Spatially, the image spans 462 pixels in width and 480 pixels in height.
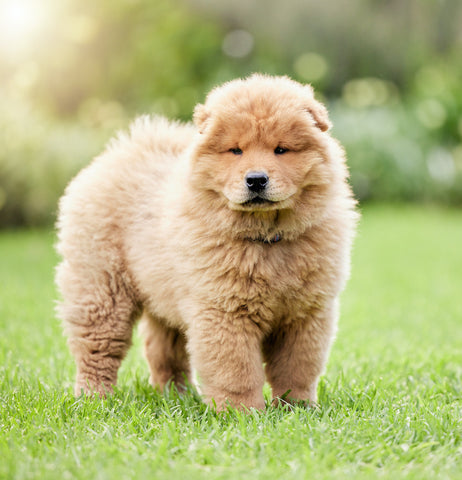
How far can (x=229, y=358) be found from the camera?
303 cm

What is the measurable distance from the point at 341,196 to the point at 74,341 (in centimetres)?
161

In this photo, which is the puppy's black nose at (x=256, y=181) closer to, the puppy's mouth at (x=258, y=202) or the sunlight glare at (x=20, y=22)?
the puppy's mouth at (x=258, y=202)

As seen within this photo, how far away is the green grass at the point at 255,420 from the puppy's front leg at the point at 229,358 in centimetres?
10

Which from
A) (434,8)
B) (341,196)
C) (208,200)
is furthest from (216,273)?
(434,8)

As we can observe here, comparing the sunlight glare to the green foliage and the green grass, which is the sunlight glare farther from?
the green grass

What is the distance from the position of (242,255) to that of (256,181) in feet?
1.33

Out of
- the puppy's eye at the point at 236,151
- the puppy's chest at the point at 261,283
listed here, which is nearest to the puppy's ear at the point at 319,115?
the puppy's eye at the point at 236,151

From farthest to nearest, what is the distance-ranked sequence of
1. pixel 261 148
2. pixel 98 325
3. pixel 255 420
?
pixel 98 325, pixel 261 148, pixel 255 420

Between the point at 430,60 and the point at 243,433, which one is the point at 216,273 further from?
the point at 430,60

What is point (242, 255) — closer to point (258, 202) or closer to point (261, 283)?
point (261, 283)

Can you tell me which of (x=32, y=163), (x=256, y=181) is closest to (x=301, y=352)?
(x=256, y=181)

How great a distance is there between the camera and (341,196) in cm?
328

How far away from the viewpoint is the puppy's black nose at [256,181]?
2830 millimetres

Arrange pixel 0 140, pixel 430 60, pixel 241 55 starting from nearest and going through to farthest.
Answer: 1. pixel 0 140
2. pixel 241 55
3. pixel 430 60
